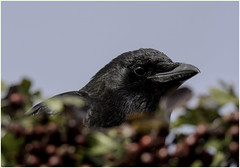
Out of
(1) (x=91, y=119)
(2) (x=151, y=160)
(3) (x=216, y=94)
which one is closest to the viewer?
(2) (x=151, y=160)

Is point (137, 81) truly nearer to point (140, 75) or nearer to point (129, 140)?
point (140, 75)

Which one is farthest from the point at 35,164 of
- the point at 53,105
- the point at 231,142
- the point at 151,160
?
the point at 231,142

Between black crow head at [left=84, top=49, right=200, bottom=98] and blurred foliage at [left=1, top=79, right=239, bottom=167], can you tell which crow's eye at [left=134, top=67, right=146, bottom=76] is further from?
blurred foliage at [left=1, top=79, right=239, bottom=167]

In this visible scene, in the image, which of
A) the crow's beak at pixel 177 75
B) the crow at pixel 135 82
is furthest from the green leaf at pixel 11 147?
the crow's beak at pixel 177 75

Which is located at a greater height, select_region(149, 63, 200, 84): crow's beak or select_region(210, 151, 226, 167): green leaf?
select_region(210, 151, 226, 167): green leaf

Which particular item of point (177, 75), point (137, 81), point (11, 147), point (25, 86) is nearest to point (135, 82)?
point (137, 81)

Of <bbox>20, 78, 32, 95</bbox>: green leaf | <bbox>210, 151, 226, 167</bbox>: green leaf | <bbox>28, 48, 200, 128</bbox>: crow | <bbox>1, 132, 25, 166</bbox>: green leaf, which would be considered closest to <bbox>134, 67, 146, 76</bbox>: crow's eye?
<bbox>28, 48, 200, 128</bbox>: crow

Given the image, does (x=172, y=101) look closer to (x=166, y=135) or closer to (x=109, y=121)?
(x=166, y=135)

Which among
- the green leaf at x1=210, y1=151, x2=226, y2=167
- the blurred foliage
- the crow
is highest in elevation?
the blurred foliage
